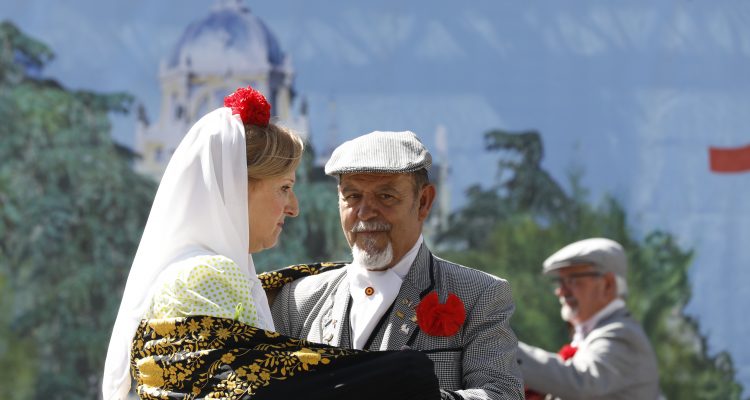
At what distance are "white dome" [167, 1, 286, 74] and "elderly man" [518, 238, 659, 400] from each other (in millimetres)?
2579

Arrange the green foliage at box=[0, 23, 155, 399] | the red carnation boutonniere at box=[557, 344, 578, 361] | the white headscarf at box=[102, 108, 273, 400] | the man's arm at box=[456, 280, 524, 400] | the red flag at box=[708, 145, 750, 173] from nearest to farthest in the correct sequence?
the white headscarf at box=[102, 108, 273, 400]
the man's arm at box=[456, 280, 524, 400]
the red carnation boutonniere at box=[557, 344, 578, 361]
the red flag at box=[708, 145, 750, 173]
the green foliage at box=[0, 23, 155, 399]

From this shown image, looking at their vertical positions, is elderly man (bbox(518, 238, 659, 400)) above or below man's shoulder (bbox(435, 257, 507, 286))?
below

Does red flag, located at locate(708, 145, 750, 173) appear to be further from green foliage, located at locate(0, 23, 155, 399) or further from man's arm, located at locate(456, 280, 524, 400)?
man's arm, located at locate(456, 280, 524, 400)

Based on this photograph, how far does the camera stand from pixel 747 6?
6.34m

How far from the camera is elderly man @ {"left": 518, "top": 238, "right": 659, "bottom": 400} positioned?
13.6ft

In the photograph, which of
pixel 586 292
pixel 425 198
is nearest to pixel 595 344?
pixel 586 292

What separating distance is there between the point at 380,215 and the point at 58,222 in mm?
4223

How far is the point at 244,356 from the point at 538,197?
4.39 metres

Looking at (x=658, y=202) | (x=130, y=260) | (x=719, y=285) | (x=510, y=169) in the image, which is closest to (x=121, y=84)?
(x=130, y=260)

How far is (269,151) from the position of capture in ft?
8.16

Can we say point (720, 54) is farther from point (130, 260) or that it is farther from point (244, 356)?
point (244, 356)

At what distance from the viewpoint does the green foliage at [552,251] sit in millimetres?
6152

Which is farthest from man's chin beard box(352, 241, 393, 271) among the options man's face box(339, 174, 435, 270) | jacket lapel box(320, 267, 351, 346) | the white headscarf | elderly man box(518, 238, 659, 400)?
elderly man box(518, 238, 659, 400)

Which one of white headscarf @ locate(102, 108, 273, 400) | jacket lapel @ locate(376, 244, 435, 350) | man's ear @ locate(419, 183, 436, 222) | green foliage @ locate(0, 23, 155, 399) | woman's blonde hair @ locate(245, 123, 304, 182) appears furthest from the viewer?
green foliage @ locate(0, 23, 155, 399)
